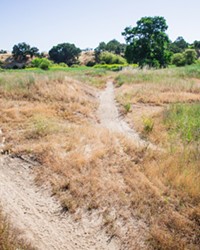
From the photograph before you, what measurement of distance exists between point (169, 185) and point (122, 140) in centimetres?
213

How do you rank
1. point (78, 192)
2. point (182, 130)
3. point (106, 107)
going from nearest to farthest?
point (78, 192) → point (182, 130) → point (106, 107)

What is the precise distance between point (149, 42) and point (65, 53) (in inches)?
1688

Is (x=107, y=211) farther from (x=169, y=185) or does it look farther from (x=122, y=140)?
(x=122, y=140)

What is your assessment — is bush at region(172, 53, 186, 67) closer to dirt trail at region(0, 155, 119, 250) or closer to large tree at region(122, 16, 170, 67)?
large tree at region(122, 16, 170, 67)

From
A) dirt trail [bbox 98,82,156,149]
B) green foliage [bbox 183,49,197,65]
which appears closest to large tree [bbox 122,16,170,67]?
green foliage [bbox 183,49,197,65]

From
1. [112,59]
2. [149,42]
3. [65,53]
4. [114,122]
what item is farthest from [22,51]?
[114,122]

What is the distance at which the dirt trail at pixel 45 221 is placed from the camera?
2971mm

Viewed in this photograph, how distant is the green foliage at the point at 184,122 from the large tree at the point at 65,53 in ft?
221

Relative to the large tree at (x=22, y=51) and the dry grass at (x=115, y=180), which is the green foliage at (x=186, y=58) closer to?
the dry grass at (x=115, y=180)

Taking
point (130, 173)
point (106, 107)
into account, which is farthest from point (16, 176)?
point (106, 107)

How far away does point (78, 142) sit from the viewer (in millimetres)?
5625

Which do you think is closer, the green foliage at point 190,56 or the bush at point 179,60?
the green foliage at point 190,56

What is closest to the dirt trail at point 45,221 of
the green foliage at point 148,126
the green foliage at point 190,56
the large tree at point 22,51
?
the green foliage at point 148,126

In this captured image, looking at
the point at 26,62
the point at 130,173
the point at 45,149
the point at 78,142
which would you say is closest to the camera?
the point at 130,173
